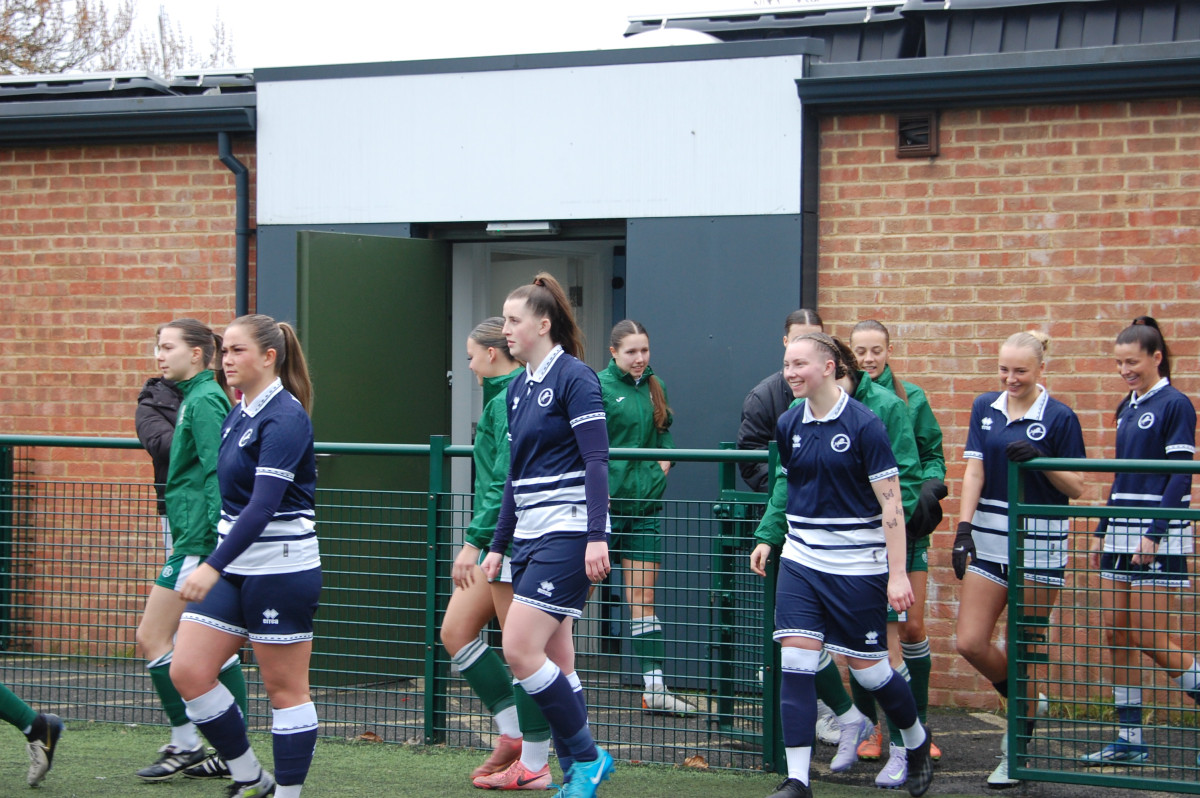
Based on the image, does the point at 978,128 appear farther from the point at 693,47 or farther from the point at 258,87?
the point at 258,87

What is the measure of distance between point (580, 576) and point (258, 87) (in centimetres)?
479

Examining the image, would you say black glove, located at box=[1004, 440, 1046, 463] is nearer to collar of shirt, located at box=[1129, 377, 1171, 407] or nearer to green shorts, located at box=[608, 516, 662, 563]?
collar of shirt, located at box=[1129, 377, 1171, 407]

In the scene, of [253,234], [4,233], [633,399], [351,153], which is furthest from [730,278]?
[4,233]

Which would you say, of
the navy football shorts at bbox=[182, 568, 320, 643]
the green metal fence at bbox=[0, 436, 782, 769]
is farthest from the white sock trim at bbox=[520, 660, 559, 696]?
the green metal fence at bbox=[0, 436, 782, 769]

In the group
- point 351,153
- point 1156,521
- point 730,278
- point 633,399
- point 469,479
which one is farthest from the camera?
point 469,479

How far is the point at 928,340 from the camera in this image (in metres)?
7.23

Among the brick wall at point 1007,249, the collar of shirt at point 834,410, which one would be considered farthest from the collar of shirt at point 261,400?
the brick wall at point 1007,249

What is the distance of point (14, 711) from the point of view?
206 inches

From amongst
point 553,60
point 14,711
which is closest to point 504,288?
point 553,60

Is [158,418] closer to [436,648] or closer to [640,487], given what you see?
[436,648]

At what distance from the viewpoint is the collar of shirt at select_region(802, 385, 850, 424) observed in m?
4.96

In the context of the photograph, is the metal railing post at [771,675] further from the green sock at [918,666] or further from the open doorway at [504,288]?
the open doorway at [504,288]

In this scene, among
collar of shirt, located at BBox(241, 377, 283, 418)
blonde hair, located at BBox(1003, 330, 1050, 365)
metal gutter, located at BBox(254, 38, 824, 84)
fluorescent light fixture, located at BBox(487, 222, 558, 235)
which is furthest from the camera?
fluorescent light fixture, located at BBox(487, 222, 558, 235)

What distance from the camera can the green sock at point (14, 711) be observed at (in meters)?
5.21
